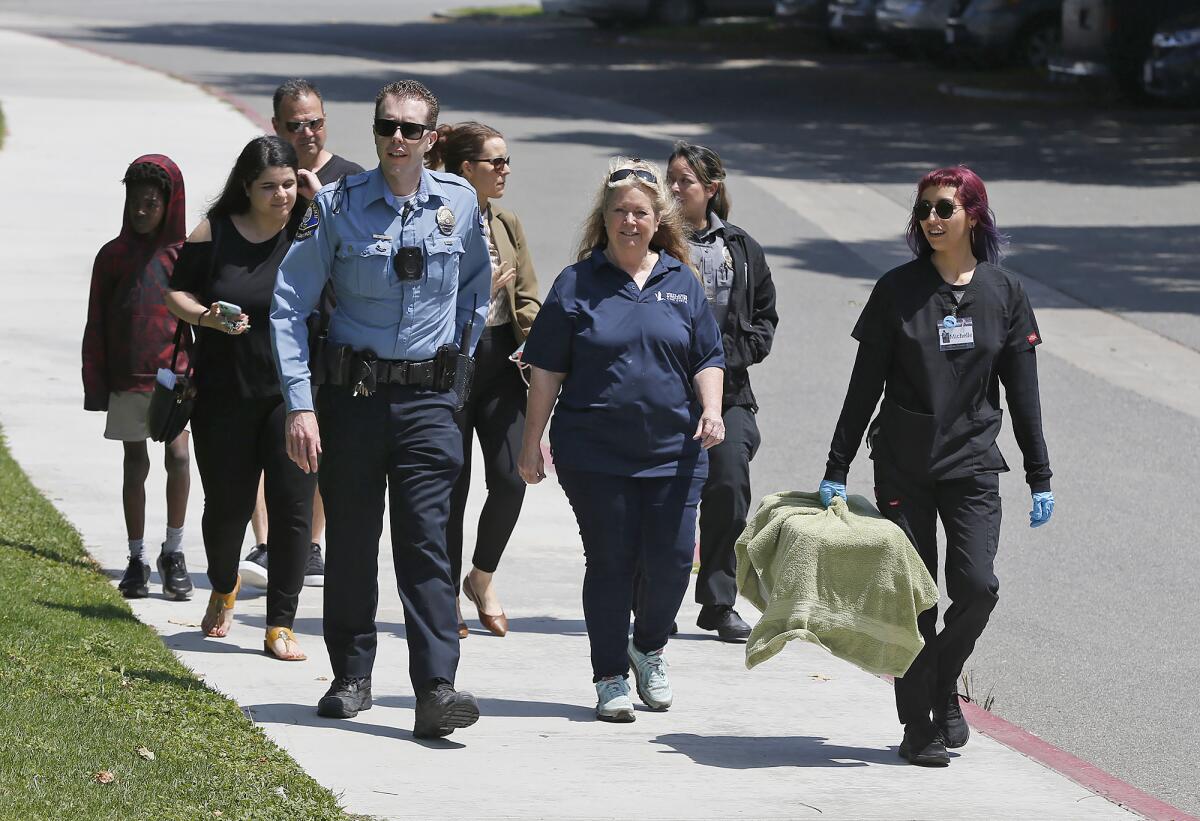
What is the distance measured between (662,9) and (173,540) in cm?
3432

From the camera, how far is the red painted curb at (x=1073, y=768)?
5613 mm

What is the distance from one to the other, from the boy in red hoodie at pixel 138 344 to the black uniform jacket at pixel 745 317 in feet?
7.44

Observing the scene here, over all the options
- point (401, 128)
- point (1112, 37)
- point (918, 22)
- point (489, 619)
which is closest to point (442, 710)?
point (489, 619)

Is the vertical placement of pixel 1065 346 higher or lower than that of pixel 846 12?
lower

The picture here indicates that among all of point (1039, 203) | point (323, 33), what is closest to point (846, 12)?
point (323, 33)

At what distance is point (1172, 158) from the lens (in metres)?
22.6

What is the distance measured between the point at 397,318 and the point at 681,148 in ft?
6.29

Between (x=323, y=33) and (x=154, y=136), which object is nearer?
(x=154, y=136)

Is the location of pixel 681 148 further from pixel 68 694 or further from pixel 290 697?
pixel 68 694

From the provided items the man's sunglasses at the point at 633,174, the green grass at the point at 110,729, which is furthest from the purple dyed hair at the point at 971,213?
the green grass at the point at 110,729

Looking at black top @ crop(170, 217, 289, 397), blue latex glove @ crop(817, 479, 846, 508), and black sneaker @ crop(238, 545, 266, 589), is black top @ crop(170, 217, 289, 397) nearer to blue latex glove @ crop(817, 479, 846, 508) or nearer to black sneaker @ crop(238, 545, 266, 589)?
black sneaker @ crop(238, 545, 266, 589)

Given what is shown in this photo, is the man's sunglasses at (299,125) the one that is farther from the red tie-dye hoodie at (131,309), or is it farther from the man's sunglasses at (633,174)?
the man's sunglasses at (633,174)

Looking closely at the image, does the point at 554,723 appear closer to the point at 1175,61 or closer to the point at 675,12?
the point at 1175,61

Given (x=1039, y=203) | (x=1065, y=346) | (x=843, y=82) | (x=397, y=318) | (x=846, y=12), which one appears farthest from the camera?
(x=846, y=12)
